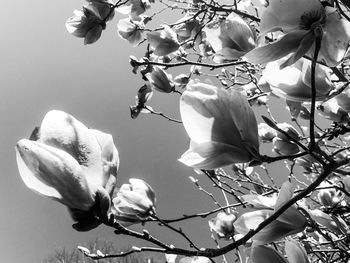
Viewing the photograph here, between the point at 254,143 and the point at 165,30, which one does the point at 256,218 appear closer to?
the point at 254,143

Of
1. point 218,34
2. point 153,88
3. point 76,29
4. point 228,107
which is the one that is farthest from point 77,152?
point 153,88

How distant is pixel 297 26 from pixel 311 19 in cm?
2

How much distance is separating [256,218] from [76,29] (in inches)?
34.4

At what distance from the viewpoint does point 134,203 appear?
887 millimetres

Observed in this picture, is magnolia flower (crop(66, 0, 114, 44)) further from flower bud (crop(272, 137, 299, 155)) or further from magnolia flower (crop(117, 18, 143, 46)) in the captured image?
flower bud (crop(272, 137, 299, 155))

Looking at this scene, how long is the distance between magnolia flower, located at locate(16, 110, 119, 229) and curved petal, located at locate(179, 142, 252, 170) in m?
0.12

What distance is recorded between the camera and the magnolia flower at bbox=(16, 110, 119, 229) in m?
0.44

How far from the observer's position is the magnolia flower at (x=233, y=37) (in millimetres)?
806

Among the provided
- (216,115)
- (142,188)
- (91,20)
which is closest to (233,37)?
(216,115)

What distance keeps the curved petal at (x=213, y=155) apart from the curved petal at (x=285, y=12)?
0.19 m

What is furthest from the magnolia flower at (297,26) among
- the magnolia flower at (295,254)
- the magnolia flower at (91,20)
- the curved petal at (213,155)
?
the magnolia flower at (91,20)

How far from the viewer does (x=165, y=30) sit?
141 cm

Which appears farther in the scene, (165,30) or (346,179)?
(165,30)

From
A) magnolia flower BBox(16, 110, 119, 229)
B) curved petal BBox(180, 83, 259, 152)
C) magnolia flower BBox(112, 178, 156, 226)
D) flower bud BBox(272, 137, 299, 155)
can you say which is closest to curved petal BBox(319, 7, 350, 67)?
curved petal BBox(180, 83, 259, 152)
